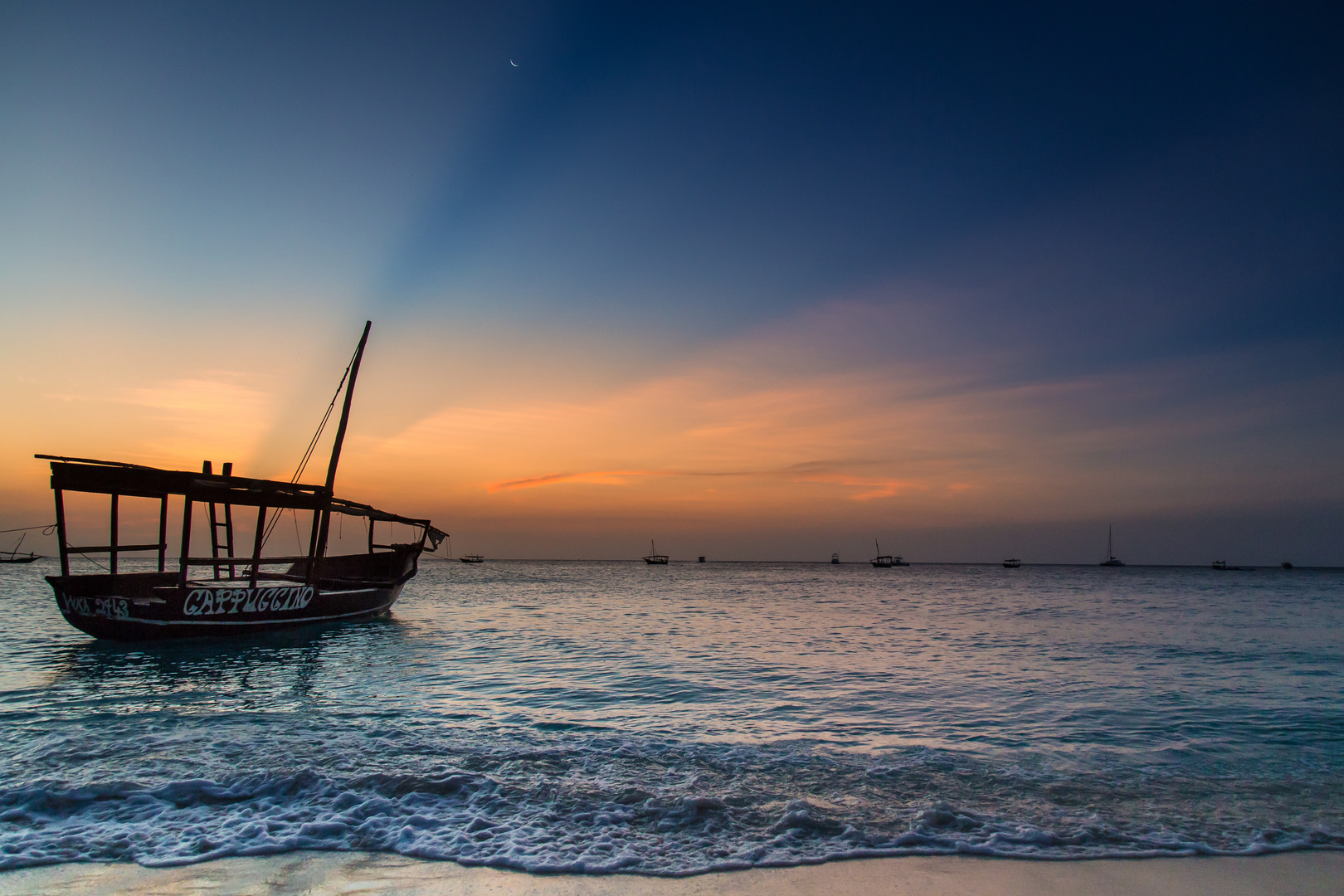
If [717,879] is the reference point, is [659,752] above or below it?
below

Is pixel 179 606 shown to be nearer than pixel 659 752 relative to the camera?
No

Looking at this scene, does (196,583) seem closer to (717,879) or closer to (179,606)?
(179,606)

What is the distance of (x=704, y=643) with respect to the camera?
22750 millimetres

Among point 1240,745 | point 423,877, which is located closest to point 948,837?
point 423,877

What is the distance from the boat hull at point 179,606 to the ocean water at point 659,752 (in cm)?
78

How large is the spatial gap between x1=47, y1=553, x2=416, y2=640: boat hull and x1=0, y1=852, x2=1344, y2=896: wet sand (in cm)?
1707

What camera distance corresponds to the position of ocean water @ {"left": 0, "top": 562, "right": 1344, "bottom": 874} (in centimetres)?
602

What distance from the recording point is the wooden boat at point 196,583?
18203 millimetres

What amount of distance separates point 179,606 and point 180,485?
12.0ft

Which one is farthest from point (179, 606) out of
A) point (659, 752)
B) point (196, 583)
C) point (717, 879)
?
point (717, 879)

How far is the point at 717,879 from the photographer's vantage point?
517cm

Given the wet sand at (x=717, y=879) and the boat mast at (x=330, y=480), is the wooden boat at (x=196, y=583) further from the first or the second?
the wet sand at (x=717, y=879)

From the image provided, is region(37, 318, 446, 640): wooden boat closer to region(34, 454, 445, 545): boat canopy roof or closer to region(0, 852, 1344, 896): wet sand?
region(34, 454, 445, 545): boat canopy roof

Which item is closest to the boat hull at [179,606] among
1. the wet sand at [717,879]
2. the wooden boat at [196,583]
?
the wooden boat at [196,583]
